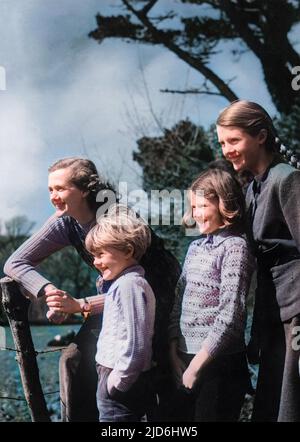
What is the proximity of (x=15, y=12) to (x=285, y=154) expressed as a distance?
4.28 feet

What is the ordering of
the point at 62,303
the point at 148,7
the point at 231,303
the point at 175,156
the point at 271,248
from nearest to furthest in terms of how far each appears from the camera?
1. the point at 231,303
2. the point at 271,248
3. the point at 62,303
4. the point at 148,7
5. the point at 175,156

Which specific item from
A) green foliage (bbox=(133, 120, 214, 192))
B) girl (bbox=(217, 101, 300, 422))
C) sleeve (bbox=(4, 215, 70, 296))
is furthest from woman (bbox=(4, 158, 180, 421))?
green foliage (bbox=(133, 120, 214, 192))

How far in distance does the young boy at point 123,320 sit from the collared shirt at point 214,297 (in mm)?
120

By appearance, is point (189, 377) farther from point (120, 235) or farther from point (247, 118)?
point (247, 118)

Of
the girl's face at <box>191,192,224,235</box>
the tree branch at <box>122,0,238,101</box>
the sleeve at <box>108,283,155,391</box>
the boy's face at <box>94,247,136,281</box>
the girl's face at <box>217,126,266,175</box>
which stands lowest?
the sleeve at <box>108,283,155,391</box>

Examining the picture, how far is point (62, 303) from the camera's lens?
2664 mm

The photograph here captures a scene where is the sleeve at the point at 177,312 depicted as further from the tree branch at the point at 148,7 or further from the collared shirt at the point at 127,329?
the tree branch at the point at 148,7

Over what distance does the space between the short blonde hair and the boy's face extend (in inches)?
0.6

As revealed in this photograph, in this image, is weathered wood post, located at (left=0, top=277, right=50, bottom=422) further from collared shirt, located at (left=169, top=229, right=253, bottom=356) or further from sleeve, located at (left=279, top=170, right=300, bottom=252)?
sleeve, located at (left=279, top=170, right=300, bottom=252)

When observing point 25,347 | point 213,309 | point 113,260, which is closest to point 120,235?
point 113,260

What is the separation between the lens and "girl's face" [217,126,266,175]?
8.48 ft

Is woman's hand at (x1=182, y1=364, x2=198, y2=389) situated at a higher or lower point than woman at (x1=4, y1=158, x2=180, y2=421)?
lower

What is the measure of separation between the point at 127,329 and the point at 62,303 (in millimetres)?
349
